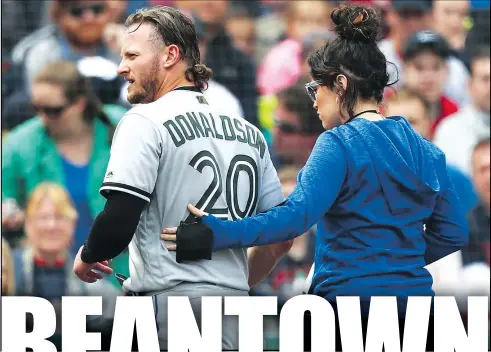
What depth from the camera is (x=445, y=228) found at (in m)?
3.18

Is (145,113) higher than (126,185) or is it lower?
higher

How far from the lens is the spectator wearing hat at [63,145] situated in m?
6.67

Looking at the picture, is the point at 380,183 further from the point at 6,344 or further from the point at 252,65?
the point at 252,65

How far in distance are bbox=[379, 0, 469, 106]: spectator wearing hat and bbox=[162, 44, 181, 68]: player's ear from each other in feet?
13.5

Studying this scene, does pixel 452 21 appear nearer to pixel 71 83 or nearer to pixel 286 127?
pixel 286 127

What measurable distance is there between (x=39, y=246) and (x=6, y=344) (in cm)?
291

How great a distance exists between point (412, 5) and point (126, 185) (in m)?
4.63

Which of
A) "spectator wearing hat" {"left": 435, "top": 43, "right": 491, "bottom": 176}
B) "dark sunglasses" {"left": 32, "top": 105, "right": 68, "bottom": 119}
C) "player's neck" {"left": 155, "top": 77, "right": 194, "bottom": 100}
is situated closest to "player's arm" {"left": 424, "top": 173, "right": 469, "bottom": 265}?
"player's neck" {"left": 155, "top": 77, "right": 194, "bottom": 100}

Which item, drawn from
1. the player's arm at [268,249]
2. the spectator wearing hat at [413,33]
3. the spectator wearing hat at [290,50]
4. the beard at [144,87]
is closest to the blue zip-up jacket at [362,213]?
the player's arm at [268,249]

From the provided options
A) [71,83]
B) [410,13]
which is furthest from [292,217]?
[410,13]

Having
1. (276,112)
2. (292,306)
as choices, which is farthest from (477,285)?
(292,306)

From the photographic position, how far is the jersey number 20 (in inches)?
118

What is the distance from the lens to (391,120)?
3.05 m

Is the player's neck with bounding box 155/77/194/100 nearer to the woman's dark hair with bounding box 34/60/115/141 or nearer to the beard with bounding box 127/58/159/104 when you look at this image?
the beard with bounding box 127/58/159/104
